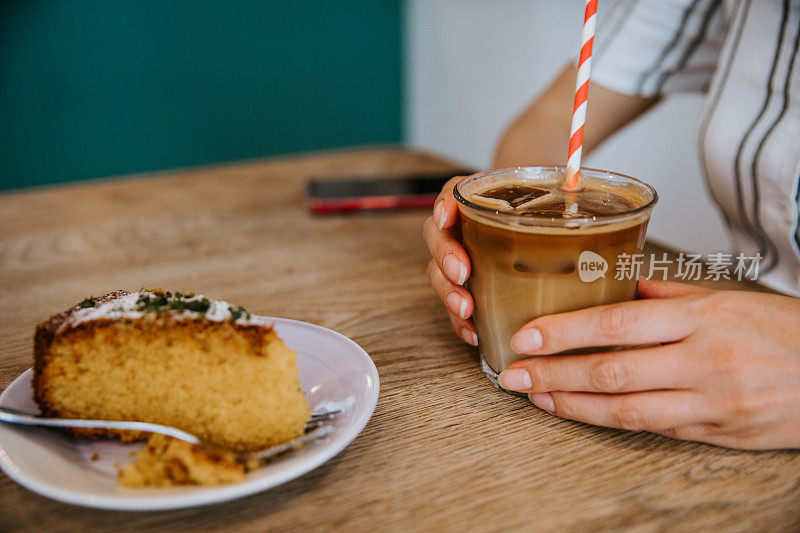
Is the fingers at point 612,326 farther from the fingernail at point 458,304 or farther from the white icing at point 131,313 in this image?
the white icing at point 131,313

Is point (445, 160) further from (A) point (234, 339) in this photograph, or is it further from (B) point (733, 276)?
(A) point (234, 339)

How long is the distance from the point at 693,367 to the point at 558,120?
1024 mm

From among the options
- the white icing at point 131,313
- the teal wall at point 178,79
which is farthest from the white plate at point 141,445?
the teal wall at point 178,79

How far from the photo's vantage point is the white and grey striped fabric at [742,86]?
113 centimetres

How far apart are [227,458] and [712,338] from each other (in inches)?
21.1

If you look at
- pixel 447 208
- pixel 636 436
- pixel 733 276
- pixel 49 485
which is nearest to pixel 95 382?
pixel 49 485

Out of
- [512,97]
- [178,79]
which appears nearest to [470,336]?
[512,97]

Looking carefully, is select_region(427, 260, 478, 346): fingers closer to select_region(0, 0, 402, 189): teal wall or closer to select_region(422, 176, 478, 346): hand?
select_region(422, 176, 478, 346): hand

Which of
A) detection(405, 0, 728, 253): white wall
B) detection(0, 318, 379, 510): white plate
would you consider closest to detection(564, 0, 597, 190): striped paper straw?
detection(0, 318, 379, 510): white plate

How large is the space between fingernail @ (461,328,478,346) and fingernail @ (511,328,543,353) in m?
0.15

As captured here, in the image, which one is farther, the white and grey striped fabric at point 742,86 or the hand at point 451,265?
the white and grey striped fabric at point 742,86

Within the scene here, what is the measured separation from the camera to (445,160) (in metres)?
2.05

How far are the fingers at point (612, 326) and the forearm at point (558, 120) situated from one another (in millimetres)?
878

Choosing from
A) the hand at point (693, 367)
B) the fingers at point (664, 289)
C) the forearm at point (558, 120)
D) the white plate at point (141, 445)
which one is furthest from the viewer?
the forearm at point (558, 120)
